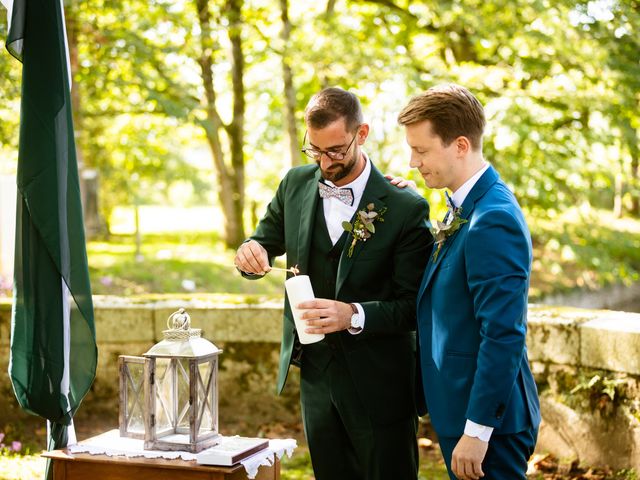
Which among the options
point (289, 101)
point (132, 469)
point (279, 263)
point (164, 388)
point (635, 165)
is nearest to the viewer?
point (132, 469)

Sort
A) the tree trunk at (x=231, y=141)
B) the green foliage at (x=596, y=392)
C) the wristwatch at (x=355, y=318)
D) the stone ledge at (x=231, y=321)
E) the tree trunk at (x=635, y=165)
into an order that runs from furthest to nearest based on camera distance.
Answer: the tree trunk at (x=231, y=141) < the tree trunk at (x=635, y=165) < the stone ledge at (x=231, y=321) < the green foliage at (x=596, y=392) < the wristwatch at (x=355, y=318)

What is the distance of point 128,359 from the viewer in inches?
113

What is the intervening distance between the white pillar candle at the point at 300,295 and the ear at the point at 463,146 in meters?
0.62

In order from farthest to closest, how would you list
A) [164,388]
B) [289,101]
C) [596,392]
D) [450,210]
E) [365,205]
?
[289,101] < [596,392] < [365,205] < [164,388] < [450,210]

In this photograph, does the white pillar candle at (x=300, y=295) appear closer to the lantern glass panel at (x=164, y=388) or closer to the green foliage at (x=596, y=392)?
the lantern glass panel at (x=164, y=388)

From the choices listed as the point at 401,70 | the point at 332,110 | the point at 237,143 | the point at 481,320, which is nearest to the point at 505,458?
the point at 481,320

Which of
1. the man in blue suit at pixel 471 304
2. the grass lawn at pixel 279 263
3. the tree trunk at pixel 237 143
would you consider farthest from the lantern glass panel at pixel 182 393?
the tree trunk at pixel 237 143

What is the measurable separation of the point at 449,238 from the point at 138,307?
2.73 m

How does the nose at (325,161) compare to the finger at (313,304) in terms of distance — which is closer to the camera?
the finger at (313,304)

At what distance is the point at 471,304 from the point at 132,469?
1.21m

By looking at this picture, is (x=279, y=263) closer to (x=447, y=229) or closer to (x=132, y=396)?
(x=132, y=396)

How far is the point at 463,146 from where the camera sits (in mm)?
2488

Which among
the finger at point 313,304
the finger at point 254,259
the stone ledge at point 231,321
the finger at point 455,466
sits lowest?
the finger at point 455,466

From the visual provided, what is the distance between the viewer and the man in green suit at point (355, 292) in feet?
9.30
